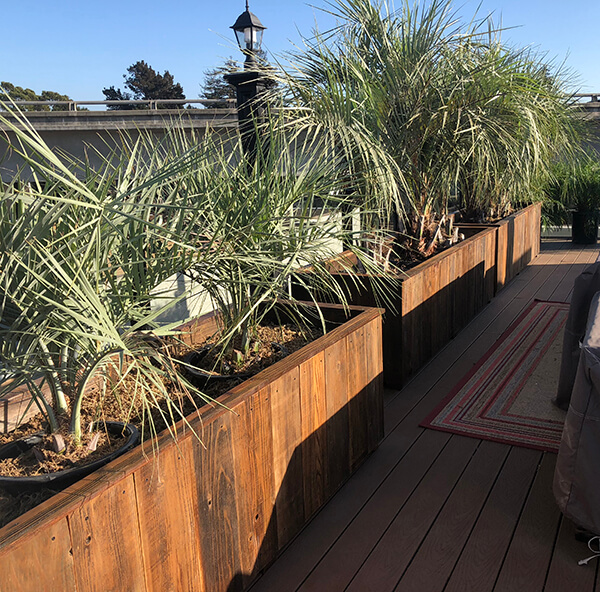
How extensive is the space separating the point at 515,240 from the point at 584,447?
472cm

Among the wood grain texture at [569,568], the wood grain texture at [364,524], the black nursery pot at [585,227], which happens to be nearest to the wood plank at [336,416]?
the wood grain texture at [364,524]

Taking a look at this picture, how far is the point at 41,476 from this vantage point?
1363 mm

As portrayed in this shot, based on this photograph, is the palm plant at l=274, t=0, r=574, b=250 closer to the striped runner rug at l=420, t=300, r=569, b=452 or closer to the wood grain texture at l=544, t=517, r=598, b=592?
the striped runner rug at l=420, t=300, r=569, b=452

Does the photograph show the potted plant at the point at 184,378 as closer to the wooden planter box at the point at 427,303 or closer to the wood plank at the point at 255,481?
the wood plank at the point at 255,481

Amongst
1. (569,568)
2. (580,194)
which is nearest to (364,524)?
(569,568)

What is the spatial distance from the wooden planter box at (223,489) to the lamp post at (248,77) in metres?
1.54

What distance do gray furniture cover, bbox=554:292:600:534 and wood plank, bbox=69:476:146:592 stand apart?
53.1 inches

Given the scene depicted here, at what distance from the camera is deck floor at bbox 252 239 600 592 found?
183 cm

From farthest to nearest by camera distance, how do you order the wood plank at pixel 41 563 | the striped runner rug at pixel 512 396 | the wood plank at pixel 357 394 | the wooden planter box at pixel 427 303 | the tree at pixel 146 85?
the tree at pixel 146 85 → the wooden planter box at pixel 427 303 → the striped runner rug at pixel 512 396 → the wood plank at pixel 357 394 → the wood plank at pixel 41 563

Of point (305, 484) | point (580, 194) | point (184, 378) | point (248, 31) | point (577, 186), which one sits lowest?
point (305, 484)

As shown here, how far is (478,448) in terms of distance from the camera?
2631 mm

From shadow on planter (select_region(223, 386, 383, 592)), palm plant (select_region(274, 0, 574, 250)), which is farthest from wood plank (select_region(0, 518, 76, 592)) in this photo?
palm plant (select_region(274, 0, 574, 250))

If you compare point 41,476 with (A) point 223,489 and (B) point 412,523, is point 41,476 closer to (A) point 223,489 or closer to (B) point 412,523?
(A) point 223,489

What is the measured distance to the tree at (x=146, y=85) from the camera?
5081 cm
